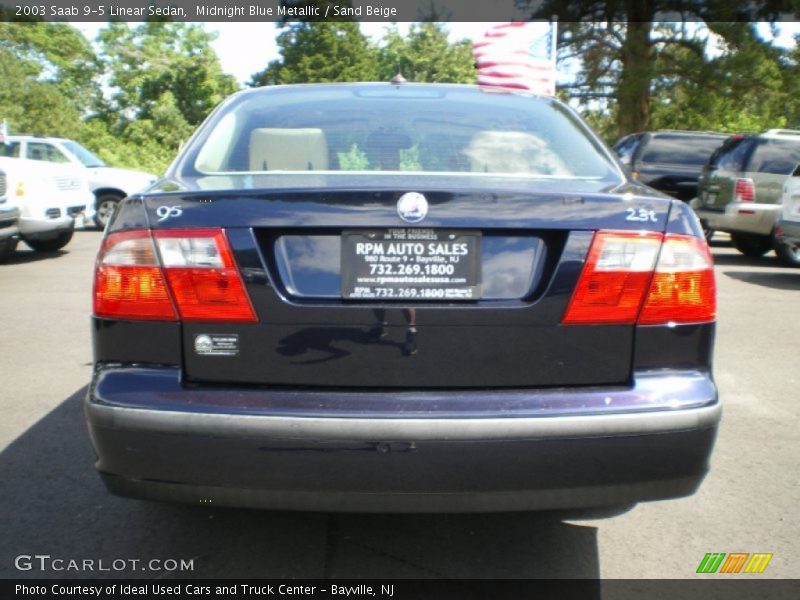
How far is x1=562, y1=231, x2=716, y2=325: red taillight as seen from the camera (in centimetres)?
248

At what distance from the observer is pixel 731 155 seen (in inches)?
488

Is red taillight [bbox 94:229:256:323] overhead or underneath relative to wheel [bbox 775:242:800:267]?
overhead

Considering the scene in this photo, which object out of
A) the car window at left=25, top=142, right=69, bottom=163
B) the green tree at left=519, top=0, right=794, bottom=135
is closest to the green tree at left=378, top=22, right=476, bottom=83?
the green tree at left=519, top=0, right=794, bottom=135

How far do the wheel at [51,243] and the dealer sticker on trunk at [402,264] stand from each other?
36.4 ft

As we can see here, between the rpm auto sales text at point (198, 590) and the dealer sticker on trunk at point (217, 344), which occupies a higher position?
the dealer sticker on trunk at point (217, 344)

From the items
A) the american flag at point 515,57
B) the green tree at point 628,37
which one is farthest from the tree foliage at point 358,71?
the american flag at point 515,57

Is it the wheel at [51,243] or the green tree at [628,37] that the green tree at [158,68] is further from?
the wheel at [51,243]

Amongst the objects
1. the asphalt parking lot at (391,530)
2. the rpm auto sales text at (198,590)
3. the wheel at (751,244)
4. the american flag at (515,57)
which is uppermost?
the american flag at (515,57)

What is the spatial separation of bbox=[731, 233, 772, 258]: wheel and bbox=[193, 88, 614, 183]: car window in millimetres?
10081

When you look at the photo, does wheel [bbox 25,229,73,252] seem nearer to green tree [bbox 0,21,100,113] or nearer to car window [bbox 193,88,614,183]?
car window [bbox 193,88,614,183]

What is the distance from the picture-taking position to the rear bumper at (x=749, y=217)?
1173cm

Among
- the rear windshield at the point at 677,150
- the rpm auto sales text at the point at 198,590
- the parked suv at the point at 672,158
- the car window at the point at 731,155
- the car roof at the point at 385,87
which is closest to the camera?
the rpm auto sales text at the point at 198,590

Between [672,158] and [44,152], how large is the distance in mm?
11057

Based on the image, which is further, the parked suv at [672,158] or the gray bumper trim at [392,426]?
the parked suv at [672,158]
